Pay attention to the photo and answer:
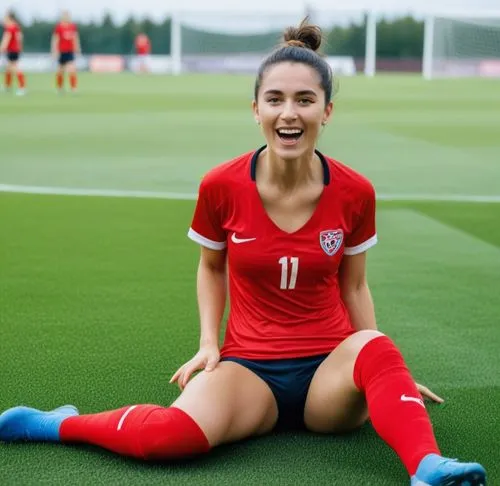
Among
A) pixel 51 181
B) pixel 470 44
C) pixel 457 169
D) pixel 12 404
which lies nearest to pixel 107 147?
pixel 51 181

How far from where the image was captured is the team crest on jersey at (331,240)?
3541 mm

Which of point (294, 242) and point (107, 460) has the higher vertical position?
point (294, 242)

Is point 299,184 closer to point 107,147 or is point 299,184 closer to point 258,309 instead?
point 258,309

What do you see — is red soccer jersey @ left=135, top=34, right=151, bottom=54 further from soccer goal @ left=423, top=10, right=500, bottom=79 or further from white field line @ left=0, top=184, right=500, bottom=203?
white field line @ left=0, top=184, right=500, bottom=203

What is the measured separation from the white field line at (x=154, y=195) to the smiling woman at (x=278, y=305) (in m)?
5.32

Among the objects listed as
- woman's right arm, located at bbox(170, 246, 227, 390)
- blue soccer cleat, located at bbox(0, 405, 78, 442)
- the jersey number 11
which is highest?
the jersey number 11

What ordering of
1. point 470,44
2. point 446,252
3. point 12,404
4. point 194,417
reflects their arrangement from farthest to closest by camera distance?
point 470,44 → point 446,252 → point 12,404 → point 194,417

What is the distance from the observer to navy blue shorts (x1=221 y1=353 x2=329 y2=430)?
11.5 feet

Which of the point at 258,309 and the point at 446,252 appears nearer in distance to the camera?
the point at 258,309

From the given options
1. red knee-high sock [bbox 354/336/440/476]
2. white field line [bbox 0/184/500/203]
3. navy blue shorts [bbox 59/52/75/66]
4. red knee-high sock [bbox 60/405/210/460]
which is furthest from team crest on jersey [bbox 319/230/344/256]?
navy blue shorts [bbox 59/52/75/66]

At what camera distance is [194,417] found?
3289 mm

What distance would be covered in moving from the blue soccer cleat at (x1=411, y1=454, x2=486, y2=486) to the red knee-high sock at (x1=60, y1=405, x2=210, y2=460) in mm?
745

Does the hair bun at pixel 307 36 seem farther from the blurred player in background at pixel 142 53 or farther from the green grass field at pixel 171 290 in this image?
the blurred player in background at pixel 142 53

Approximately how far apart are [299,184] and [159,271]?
9.29 ft
